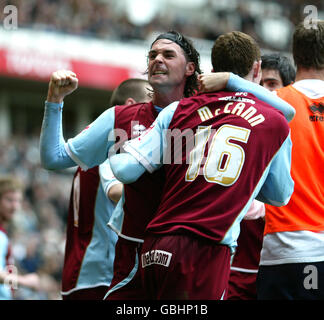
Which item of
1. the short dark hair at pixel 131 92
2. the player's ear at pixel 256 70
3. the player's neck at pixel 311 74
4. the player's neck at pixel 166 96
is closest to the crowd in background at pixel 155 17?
the short dark hair at pixel 131 92

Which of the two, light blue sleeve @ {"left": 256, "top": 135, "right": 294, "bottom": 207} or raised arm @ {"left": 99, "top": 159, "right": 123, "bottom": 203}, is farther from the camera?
raised arm @ {"left": 99, "top": 159, "right": 123, "bottom": 203}

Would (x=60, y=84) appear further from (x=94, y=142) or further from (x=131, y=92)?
(x=131, y=92)

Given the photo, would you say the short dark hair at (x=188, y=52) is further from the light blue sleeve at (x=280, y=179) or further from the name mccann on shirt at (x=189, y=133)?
the light blue sleeve at (x=280, y=179)

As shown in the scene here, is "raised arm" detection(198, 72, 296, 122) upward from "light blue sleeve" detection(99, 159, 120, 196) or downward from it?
upward

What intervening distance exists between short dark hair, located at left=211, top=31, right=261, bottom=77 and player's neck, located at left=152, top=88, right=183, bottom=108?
37 cm

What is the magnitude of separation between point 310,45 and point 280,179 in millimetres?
1109

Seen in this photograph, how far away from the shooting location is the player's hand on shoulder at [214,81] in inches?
137

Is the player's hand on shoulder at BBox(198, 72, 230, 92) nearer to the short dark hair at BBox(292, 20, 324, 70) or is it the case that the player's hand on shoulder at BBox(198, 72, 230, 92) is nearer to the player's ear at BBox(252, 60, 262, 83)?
the player's ear at BBox(252, 60, 262, 83)

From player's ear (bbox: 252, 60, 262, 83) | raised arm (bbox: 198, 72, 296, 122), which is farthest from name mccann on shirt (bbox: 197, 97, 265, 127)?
player's ear (bbox: 252, 60, 262, 83)

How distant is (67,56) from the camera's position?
2142cm

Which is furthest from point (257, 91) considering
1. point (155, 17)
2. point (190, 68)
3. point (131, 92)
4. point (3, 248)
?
point (155, 17)

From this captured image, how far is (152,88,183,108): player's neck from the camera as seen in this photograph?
3936mm

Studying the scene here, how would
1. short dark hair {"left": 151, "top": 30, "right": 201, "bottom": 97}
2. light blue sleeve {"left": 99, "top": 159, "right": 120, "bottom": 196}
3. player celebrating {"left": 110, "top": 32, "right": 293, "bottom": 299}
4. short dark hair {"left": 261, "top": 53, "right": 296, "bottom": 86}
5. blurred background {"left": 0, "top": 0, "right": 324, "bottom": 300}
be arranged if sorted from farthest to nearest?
blurred background {"left": 0, "top": 0, "right": 324, "bottom": 300}, short dark hair {"left": 261, "top": 53, "right": 296, "bottom": 86}, light blue sleeve {"left": 99, "top": 159, "right": 120, "bottom": 196}, short dark hair {"left": 151, "top": 30, "right": 201, "bottom": 97}, player celebrating {"left": 110, "top": 32, "right": 293, "bottom": 299}
